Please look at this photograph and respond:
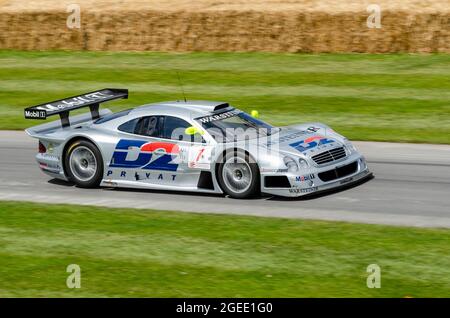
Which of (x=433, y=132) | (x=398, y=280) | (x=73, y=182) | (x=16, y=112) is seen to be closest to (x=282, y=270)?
(x=398, y=280)

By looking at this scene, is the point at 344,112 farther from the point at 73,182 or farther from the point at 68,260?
the point at 68,260

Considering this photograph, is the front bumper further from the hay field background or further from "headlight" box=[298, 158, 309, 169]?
the hay field background

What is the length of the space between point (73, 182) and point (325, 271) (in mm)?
6452

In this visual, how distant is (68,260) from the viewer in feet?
37.5

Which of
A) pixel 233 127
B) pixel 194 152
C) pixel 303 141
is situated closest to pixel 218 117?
pixel 233 127

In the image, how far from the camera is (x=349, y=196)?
47.2ft

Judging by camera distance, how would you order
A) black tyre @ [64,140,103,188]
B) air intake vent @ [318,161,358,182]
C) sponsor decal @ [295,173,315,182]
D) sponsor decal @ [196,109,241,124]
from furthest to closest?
black tyre @ [64,140,103,188] → sponsor decal @ [196,109,241,124] → air intake vent @ [318,161,358,182] → sponsor decal @ [295,173,315,182]

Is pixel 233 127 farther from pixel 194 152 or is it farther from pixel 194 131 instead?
pixel 194 152

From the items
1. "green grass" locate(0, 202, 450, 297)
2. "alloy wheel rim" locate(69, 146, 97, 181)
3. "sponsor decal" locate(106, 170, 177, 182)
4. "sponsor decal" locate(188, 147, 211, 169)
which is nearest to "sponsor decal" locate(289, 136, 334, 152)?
"sponsor decal" locate(188, 147, 211, 169)

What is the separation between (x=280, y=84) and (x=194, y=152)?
9.08 m

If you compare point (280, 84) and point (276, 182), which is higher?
point (280, 84)

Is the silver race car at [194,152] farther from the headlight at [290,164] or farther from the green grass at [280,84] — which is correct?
the green grass at [280,84]

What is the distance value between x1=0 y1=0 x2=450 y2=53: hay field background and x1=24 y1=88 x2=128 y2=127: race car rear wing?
31.2 feet

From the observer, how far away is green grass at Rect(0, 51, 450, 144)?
792 inches
